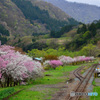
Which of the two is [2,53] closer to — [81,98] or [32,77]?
[32,77]

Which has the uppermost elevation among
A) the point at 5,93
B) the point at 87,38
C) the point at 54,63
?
the point at 87,38

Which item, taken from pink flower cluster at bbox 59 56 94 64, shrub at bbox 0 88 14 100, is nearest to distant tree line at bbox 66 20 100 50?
pink flower cluster at bbox 59 56 94 64

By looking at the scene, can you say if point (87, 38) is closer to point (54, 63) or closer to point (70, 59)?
point (70, 59)

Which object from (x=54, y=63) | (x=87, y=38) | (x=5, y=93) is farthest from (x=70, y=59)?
(x=87, y=38)

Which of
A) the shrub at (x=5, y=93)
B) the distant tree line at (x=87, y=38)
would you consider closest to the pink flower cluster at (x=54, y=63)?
the shrub at (x=5, y=93)

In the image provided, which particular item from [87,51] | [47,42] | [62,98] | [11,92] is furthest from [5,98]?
[47,42]

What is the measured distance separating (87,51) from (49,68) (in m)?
67.4

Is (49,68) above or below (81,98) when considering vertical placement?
below

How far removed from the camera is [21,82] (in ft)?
93.1

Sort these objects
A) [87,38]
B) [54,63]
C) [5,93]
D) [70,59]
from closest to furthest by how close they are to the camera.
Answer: [5,93]
[54,63]
[70,59]
[87,38]

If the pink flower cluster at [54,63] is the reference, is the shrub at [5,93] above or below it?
above

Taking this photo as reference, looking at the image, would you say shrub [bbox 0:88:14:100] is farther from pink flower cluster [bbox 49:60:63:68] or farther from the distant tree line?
the distant tree line

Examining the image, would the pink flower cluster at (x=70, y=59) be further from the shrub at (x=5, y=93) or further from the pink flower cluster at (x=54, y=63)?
the shrub at (x=5, y=93)

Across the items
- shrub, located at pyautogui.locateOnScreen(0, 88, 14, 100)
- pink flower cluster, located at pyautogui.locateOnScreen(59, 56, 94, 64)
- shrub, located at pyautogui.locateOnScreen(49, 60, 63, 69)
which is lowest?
pink flower cluster, located at pyautogui.locateOnScreen(59, 56, 94, 64)
